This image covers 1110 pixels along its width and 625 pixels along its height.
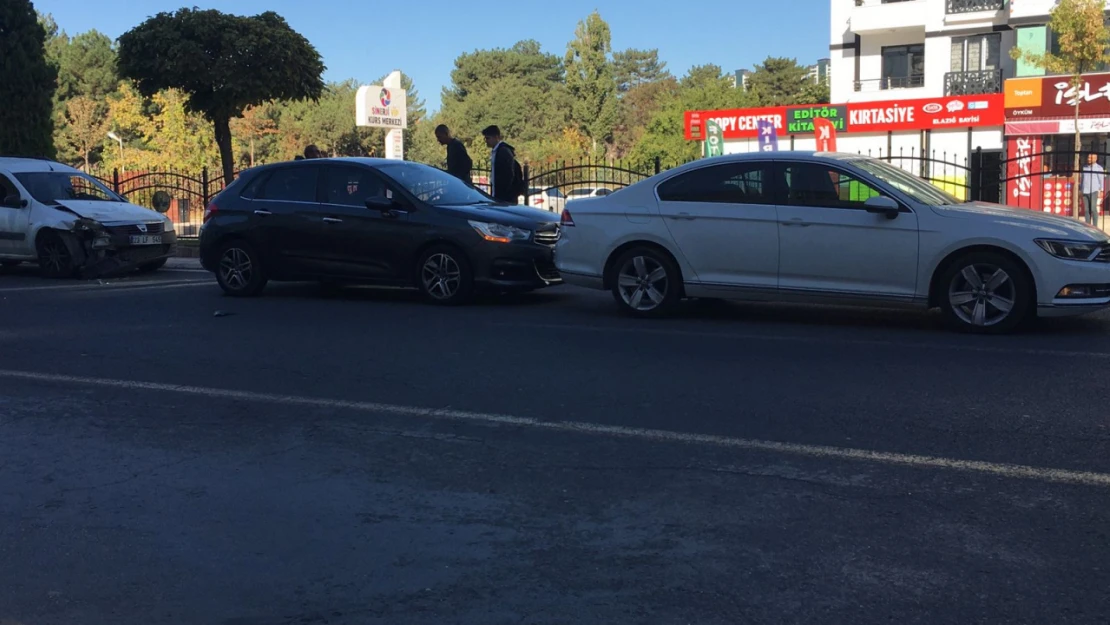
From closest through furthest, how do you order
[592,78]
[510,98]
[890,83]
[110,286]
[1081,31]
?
[110,286] → [1081,31] → [890,83] → [592,78] → [510,98]

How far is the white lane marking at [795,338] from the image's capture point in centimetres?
855

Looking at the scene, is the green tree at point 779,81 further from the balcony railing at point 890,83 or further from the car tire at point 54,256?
the car tire at point 54,256

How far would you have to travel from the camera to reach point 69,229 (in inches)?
629

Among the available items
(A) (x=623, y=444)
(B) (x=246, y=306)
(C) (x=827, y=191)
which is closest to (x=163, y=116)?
(B) (x=246, y=306)

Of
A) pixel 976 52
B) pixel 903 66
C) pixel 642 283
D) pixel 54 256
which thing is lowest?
pixel 642 283

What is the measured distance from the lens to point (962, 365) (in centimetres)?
812

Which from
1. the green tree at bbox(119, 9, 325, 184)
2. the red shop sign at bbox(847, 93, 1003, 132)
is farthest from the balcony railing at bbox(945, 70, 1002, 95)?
the green tree at bbox(119, 9, 325, 184)

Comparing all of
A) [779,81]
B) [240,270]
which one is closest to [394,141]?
[240,270]

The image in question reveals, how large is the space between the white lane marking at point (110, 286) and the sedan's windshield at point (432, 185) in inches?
158

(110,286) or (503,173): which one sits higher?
(503,173)

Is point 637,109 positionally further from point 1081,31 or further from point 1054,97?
point 1081,31

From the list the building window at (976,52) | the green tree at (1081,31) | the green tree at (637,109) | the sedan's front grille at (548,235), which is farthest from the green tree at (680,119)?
the sedan's front grille at (548,235)

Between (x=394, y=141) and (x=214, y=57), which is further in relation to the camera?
(x=394, y=141)

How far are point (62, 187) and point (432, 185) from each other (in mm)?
7467
